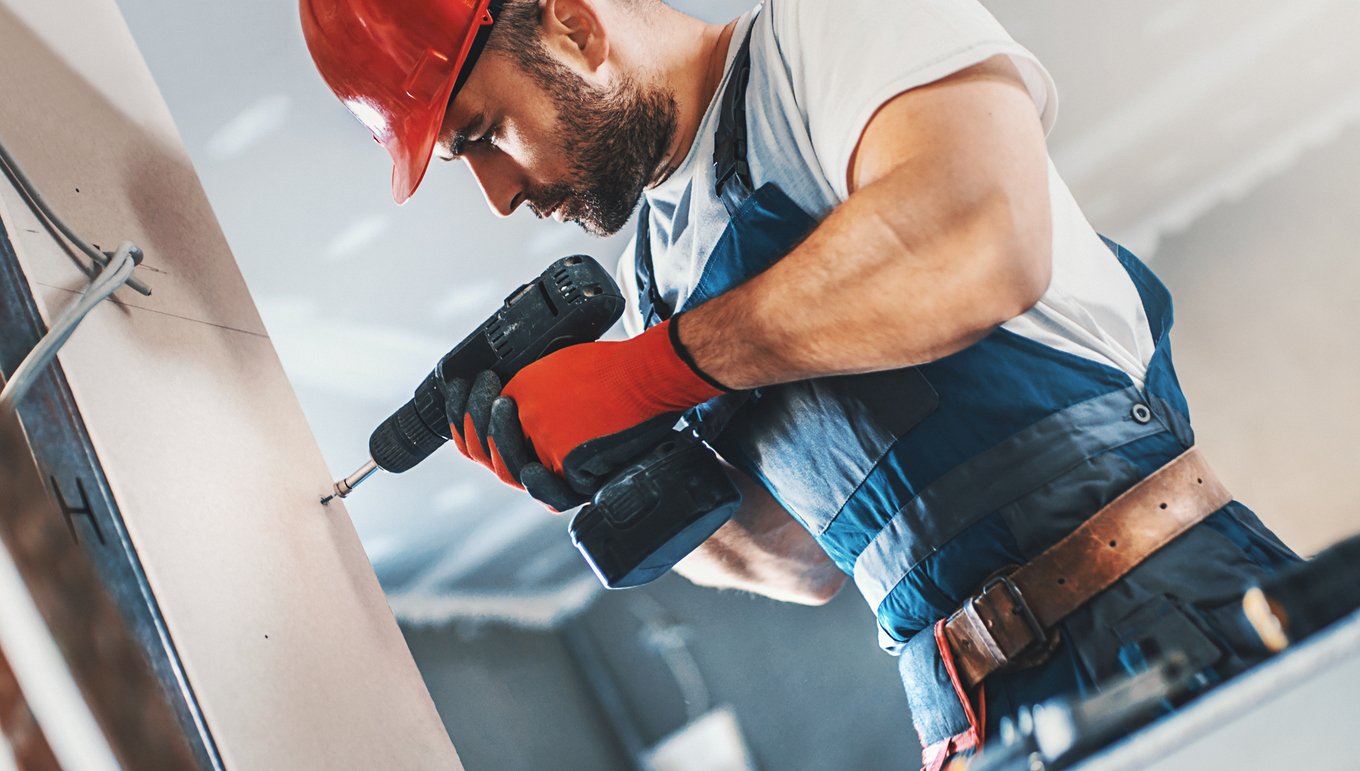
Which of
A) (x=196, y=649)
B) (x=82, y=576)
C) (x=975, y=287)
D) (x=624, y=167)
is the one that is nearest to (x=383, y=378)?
(x=624, y=167)

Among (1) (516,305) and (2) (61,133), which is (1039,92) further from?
(2) (61,133)

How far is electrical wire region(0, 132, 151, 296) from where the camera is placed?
618 mm

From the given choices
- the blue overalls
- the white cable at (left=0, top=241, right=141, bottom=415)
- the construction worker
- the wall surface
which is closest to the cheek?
the construction worker

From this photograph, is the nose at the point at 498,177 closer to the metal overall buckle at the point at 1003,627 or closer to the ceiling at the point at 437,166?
the ceiling at the point at 437,166

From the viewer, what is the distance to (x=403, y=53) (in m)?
0.86

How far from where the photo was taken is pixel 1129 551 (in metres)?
0.62

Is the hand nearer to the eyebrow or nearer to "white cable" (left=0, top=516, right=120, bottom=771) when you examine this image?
the eyebrow

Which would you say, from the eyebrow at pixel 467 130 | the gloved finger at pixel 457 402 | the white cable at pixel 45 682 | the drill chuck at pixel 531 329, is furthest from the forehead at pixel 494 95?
the white cable at pixel 45 682

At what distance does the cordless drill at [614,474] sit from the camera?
0.79 meters

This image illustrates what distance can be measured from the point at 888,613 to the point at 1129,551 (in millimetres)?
257

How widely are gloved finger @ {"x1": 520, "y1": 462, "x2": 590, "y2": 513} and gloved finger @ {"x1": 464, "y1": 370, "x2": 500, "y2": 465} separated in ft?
0.29

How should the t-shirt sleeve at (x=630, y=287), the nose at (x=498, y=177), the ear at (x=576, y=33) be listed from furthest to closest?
the t-shirt sleeve at (x=630, y=287) → the nose at (x=498, y=177) → the ear at (x=576, y=33)

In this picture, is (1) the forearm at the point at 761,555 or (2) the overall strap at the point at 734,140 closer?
(2) the overall strap at the point at 734,140

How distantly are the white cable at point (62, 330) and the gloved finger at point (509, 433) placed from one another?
15.2 inches
